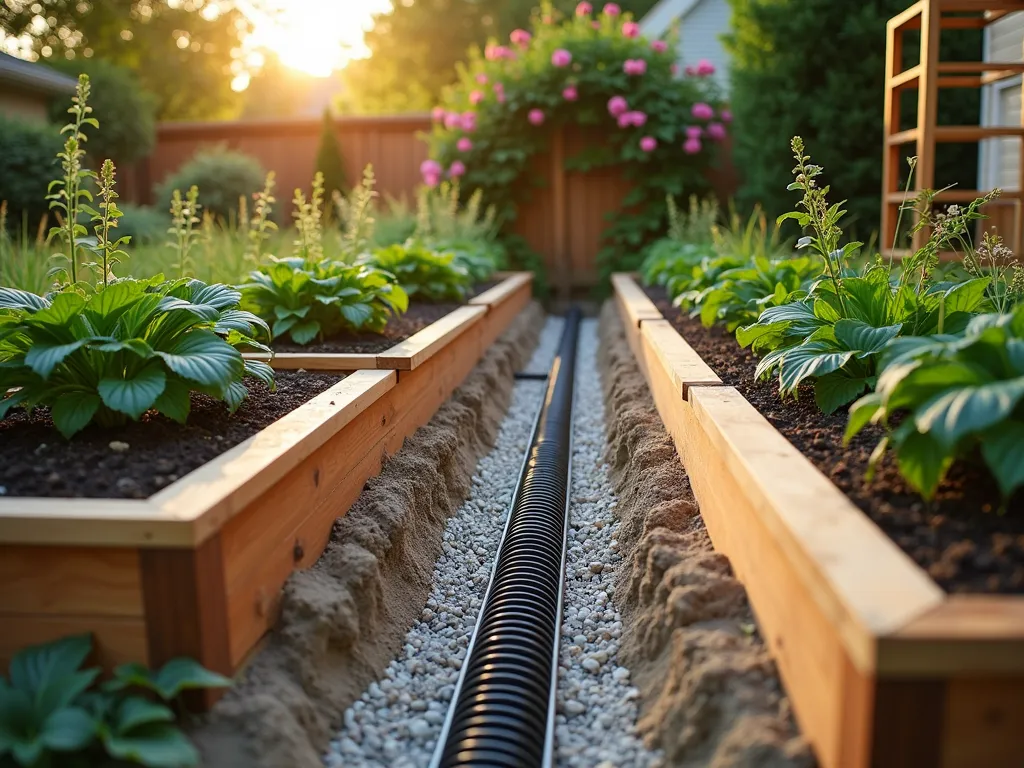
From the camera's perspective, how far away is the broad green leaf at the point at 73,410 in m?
2.12

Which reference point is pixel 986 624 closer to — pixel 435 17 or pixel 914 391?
pixel 914 391

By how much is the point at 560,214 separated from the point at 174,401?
8717 mm

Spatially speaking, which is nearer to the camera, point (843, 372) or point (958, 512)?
point (958, 512)

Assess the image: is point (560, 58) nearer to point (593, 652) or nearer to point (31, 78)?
point (31, 78)

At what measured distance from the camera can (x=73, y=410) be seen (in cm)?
216

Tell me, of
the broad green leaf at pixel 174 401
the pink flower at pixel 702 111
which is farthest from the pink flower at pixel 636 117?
the broad green leaf at pixel 174 401

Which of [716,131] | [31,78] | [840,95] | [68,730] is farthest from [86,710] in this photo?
[31,78]

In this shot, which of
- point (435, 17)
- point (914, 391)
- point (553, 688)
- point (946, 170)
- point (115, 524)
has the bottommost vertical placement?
point (553, 688)

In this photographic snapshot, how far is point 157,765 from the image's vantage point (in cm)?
146

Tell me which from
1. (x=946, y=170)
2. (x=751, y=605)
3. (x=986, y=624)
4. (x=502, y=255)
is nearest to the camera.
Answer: (x=986, y=624)

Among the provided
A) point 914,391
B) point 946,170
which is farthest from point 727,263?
point 946,170

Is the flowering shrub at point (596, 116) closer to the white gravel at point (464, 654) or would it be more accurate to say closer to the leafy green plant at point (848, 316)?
the white gravel at point (464, 654)

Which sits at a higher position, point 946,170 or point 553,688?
point 946,170

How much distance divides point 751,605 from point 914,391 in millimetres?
543
